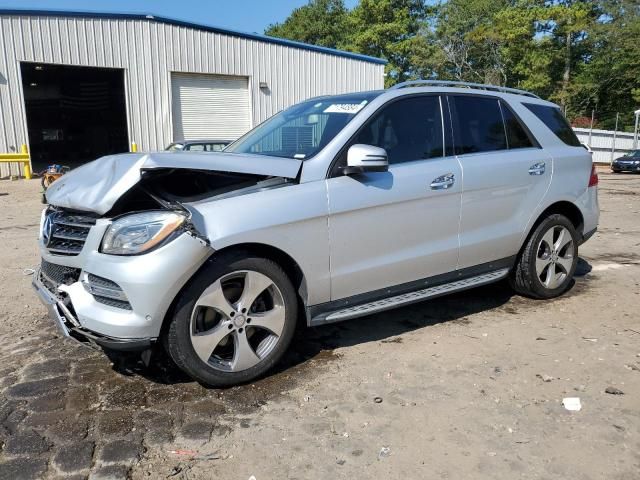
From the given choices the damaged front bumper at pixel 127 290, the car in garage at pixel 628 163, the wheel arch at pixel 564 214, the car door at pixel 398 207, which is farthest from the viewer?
the car in garage at pixel 628 163

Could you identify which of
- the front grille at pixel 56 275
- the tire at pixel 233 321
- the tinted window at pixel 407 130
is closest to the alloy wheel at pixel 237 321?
the tire at pixel 233 321

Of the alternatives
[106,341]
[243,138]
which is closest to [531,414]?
[106,341]

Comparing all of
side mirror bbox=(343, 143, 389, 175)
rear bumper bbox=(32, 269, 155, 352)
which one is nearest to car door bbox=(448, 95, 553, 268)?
side mirror bbox=(343, 143, 389, 175)

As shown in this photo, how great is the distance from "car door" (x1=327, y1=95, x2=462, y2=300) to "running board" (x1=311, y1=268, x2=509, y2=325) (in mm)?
109

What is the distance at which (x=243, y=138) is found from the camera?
4719mm

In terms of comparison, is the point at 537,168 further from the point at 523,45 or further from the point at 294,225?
the point at 523,45

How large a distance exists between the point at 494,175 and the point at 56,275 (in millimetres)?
3243

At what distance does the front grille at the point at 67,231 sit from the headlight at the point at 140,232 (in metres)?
0.24

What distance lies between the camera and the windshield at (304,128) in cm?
375

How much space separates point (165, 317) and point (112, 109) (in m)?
29.6

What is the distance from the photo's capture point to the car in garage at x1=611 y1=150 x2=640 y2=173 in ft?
85.8

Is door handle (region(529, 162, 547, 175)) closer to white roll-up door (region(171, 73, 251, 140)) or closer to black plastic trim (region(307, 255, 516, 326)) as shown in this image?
black plastic trim (region(307, 255, 516, 326))

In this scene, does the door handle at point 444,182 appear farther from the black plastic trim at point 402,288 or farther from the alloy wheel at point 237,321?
the alloy wheel at point 237,321

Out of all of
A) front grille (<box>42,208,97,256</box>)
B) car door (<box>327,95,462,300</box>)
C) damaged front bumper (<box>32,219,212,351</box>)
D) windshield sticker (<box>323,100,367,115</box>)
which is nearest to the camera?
damaged front bumper (<box>32,219,212,351</box>)
